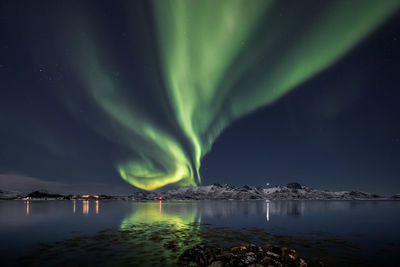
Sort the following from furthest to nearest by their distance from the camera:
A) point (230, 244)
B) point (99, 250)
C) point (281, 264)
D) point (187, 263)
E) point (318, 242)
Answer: point (318, 242)
point (230, 244)
point (99, 250)
point (187, 263)
point (281, 264)

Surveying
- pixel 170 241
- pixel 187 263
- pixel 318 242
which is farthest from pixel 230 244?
pixel 318 242

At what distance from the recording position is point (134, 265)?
18.6 metres

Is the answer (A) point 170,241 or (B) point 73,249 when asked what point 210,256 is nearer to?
(A) point 170,241

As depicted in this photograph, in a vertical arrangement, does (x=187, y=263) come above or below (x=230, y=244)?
above

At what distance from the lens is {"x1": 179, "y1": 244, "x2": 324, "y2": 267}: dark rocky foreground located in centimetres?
1664

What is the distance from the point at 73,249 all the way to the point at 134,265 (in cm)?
1016

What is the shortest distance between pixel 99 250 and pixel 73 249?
3168mm

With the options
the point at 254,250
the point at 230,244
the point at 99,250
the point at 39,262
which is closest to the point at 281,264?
the point at 254,250

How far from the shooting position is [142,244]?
26.4 meters

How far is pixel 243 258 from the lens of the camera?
57.0ft

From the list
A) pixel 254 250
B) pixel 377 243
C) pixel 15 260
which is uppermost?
pixel 254 250

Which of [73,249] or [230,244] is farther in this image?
[230,244]

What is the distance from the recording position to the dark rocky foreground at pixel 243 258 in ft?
54.6

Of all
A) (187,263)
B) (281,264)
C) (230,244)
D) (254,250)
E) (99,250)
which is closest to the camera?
(281,264)
